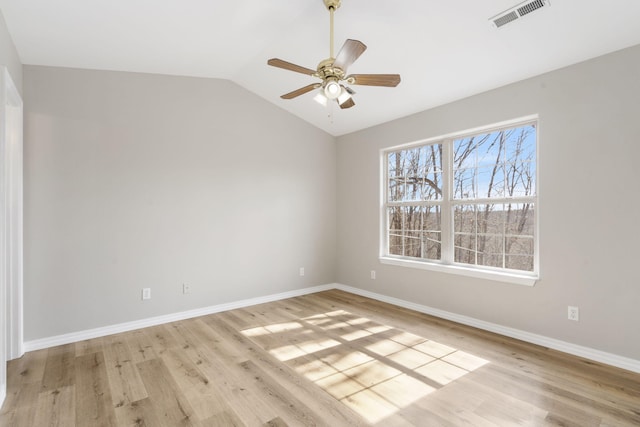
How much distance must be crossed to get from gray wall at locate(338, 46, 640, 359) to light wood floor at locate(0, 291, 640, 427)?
12.0 inches

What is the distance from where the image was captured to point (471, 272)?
3580 mm

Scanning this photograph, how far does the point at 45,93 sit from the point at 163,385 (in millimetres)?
3012

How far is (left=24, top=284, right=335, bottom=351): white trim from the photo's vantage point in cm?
314

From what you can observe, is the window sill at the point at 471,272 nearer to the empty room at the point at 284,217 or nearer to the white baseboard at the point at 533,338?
the empty room at the point at 284,217

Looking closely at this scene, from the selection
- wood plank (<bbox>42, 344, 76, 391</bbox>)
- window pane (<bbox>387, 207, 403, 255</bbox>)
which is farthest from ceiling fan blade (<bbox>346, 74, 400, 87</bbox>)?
wood plank (<bbox>42, 344, 76, 391</bbox>)

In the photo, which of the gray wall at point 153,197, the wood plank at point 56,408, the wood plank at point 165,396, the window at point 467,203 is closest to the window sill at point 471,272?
the window at point 467,203

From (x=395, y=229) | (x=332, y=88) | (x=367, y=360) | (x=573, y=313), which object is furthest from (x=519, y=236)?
(x=332, y=88)

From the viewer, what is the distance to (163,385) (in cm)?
244

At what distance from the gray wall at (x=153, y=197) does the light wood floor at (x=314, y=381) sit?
0.55 meters

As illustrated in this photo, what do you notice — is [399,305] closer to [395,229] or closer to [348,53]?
[395,229]

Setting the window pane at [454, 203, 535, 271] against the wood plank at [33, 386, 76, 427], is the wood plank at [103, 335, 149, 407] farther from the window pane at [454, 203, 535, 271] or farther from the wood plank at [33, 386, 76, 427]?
the window pane at [454, 203, 535, 271]

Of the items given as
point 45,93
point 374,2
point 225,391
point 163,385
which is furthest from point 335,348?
point 45,93

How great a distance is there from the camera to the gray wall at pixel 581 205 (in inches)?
101

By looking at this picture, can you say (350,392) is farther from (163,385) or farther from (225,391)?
(163,385)
